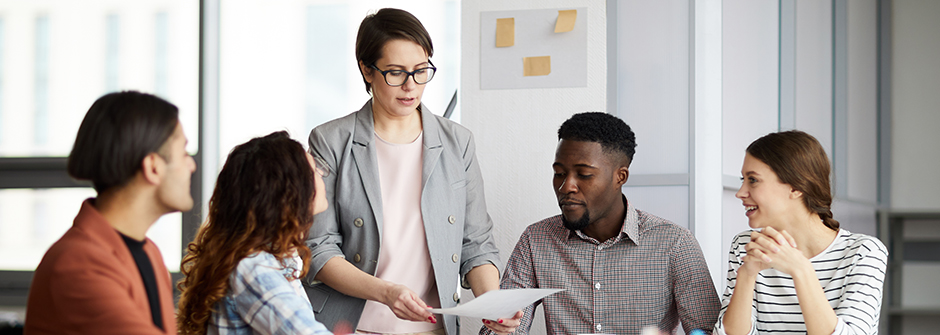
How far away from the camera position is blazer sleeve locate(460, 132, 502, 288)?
1.72 meters

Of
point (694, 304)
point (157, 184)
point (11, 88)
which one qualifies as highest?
point (11, 88)

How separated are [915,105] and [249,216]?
336cm

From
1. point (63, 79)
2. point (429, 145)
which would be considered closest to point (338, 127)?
point (429, 145)

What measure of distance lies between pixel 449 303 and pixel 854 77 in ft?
8.17

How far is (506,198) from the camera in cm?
215

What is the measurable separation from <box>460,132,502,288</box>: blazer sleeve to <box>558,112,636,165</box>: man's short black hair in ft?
0.92

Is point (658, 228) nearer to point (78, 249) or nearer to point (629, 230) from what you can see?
point (629, 230)

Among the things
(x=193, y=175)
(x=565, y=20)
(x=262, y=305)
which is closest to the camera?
(x=262, y=305)

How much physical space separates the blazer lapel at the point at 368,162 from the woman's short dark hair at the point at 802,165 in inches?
37.6

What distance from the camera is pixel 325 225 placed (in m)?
1.59

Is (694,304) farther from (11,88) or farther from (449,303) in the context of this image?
(11,88)

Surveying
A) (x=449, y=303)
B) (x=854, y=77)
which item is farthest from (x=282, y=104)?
(x=854, y=77)

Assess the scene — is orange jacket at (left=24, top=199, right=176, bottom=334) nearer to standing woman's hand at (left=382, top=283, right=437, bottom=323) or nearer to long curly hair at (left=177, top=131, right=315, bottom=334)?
long curly hair at (left=177, top=131, right=315, bottom=334)

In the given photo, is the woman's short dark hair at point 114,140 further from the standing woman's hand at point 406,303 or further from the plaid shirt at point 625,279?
the plaid shirt at point 625,279
